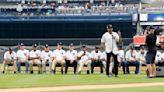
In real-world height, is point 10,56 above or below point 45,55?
below

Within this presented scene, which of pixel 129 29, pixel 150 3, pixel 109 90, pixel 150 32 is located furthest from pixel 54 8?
pixel 109 90

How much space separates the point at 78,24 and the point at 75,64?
37.2 metres

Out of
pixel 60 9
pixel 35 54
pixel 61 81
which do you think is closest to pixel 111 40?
pixel 61 81

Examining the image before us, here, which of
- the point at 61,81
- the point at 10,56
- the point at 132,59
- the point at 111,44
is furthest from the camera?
the point at 10,56

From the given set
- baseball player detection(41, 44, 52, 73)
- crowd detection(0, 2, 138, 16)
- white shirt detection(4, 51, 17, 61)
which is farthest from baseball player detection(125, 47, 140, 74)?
crowd detection(0, 2, 138, 16)

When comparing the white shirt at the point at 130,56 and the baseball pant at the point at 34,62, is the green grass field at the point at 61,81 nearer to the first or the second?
the baseball pant at the point at 34,62

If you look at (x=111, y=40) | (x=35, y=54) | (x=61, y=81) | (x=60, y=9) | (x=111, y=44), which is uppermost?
(x=111, y=40)

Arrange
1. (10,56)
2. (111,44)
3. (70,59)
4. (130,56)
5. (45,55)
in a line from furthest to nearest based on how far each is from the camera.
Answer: (10,56), (45,55), (130,56), (70,59), (111,44)

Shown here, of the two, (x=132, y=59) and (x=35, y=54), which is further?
(x=35, y=54)

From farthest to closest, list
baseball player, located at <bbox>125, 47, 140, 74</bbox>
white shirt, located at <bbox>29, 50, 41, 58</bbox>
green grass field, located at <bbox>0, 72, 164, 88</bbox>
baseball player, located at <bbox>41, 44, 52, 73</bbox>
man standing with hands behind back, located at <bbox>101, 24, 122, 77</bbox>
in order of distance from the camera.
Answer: white shirt, located at <bbox>29, 50, 41, 58</bbox> → baseball player, located at <bbox>41, 44, 52, 73</bbox> → baseball player, located at <bbox>125, 47, 140, 74</bbox> → man standing with hands behind back, located at <bbox>101, 24, 122, 77</bbox> → green grass field, located at <bbox>0, 72, 164, 88</bbox>

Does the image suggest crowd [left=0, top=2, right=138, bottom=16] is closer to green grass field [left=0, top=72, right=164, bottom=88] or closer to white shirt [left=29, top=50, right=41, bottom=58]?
white shirt [left=29, top=50, right=41, bottom=58]

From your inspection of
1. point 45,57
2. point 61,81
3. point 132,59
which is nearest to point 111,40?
point 61,81

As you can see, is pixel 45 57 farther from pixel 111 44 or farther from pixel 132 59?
pixel 111 44

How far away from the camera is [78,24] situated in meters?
59.8
